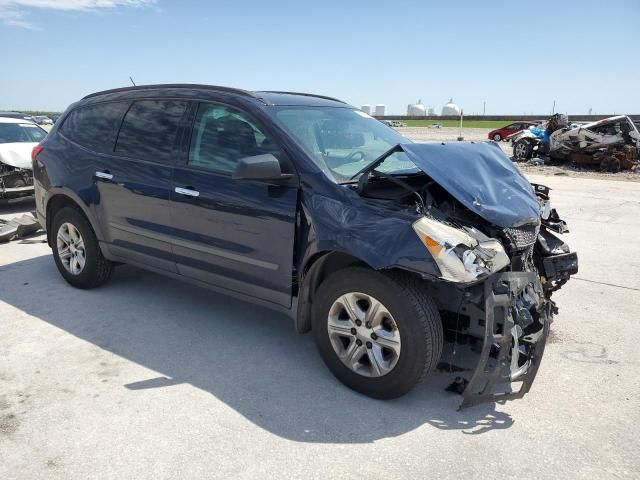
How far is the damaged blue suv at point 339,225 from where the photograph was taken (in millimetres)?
2938

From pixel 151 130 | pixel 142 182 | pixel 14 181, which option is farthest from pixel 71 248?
pixel 14 181

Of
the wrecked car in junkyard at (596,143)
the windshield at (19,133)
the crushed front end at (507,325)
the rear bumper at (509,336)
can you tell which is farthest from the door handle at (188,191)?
the wrecked car in junkyard at (596,143)

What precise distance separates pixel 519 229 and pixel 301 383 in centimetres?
169

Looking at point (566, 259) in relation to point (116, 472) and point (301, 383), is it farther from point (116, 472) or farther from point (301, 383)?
point (116, 472)

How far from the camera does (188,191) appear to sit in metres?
3.92

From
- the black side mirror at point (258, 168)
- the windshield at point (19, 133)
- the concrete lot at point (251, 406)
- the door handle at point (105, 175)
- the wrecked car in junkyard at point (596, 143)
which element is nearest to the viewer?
the concrete lot at point (251, 406)

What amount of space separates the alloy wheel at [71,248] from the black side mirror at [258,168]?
7.95 feet

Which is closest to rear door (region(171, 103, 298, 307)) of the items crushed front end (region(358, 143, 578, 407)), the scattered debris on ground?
crushed front end (region(358, 143, 578, 407))

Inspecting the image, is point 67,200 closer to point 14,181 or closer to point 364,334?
point 364,334

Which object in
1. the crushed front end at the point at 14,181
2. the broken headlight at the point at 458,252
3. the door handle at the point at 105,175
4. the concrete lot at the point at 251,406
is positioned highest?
the door handle at the point at 105,175

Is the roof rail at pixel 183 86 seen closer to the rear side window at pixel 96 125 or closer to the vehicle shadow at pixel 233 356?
the rear side window at pixel 96 125

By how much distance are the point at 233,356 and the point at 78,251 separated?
86.3 inches

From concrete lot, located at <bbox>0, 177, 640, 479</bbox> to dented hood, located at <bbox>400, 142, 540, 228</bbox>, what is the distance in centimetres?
114

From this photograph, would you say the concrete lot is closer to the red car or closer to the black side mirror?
the black side mirror
